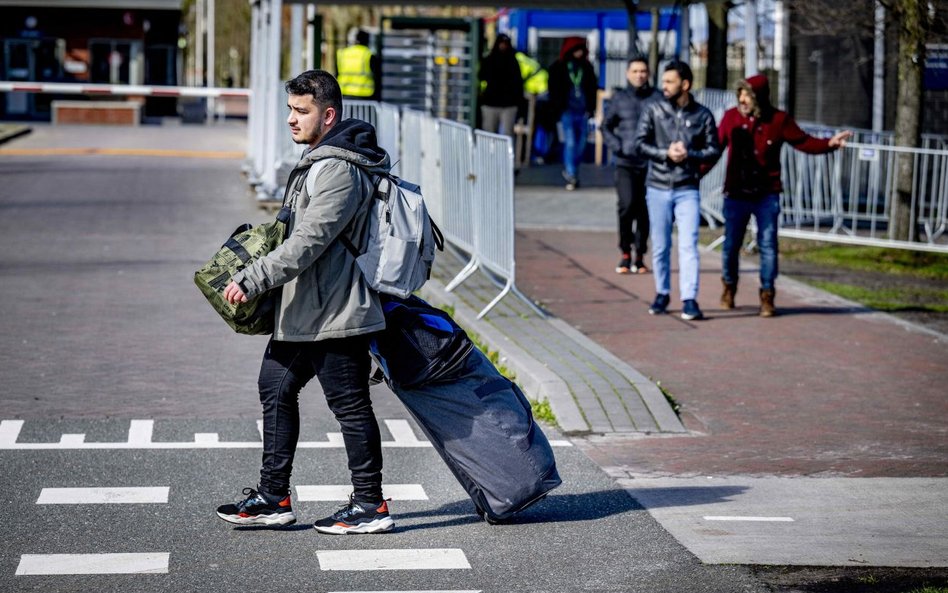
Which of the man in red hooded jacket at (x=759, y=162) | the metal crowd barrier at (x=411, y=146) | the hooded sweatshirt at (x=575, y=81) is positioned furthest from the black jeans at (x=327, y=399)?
the hooded sweatshirt at (x=575, y=81)

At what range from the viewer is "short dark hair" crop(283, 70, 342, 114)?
226 inches

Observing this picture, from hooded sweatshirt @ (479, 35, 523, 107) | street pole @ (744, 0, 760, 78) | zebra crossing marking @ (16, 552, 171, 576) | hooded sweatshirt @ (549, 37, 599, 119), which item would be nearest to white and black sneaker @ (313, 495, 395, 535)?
zebra crossing marking @ (16, 552, 171, 576)

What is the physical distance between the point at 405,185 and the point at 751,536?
1934 mm

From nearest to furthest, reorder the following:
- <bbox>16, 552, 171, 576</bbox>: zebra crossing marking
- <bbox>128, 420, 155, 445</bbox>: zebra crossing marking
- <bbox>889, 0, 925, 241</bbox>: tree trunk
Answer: <bbox>16, 552, 171, 576</bbox>: zebra crossing marking < <bbox>128, 420, 155, 445</bbox>: zebra crossing marking < <bbox>889, 0, 925, 241</bbox>: tree trunk

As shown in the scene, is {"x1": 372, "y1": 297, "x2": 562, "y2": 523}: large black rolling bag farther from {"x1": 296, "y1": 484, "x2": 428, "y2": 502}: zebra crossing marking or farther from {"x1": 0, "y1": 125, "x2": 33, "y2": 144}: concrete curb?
{"x1": 0, "y1": 125, "x2": 33, "y2": 144}: concrete curb

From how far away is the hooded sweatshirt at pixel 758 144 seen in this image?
11.2 m

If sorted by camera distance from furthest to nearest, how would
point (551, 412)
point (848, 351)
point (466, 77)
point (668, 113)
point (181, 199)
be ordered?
1. point (466, 77)
2. point (181, 199)
3. point (668, 113)
4. point (848, 351)
5. point (551, 412)

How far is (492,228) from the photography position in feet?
37.6

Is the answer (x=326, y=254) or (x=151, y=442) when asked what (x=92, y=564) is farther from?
(x=151, y=442)

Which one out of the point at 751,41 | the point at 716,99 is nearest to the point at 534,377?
the point at 751,41

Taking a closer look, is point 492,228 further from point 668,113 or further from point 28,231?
point 28,231

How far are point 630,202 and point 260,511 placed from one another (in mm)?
7737

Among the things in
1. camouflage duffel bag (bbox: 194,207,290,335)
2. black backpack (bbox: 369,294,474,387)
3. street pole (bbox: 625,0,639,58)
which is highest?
street pole (bbox: 625,0,639,58)

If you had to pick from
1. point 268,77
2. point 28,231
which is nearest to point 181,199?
point 268,77
